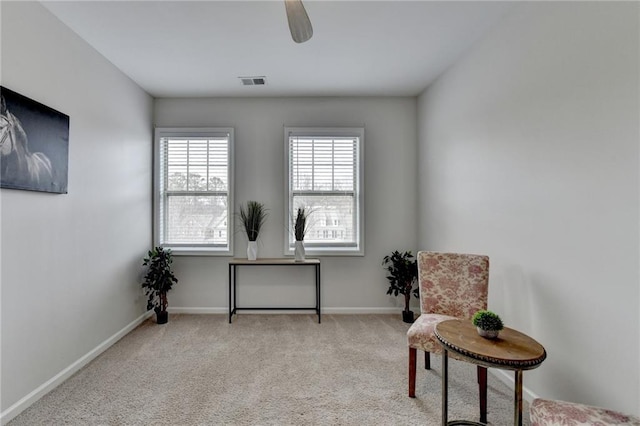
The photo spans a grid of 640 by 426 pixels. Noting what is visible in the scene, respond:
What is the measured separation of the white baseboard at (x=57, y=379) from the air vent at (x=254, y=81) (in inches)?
117

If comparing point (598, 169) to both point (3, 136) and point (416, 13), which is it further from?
point (3, 136)

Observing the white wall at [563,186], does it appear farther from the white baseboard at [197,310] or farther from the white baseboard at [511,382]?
the white baseboard at [197,310]

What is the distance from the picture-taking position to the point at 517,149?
2.08 meters

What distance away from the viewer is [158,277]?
3.28 metres

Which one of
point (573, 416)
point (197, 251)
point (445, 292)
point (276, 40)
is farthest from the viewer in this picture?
point (197, 251)

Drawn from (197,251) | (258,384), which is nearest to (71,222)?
(197,251)

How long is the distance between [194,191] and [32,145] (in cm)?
180

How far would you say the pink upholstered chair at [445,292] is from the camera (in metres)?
2.05

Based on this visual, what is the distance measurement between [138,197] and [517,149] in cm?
378

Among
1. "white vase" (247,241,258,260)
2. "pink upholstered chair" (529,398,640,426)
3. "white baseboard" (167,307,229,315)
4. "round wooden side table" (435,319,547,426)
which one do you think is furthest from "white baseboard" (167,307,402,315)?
"pink upholstered chair" (529,398,640,426)

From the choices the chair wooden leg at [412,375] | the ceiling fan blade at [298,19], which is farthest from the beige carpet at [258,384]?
the ceiling fan blade at [298,19]

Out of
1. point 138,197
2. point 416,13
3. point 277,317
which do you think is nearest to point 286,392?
point 277,317

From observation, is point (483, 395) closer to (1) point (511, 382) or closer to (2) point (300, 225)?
(1) point (511, 382)

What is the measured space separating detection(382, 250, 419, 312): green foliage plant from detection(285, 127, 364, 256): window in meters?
0.49
